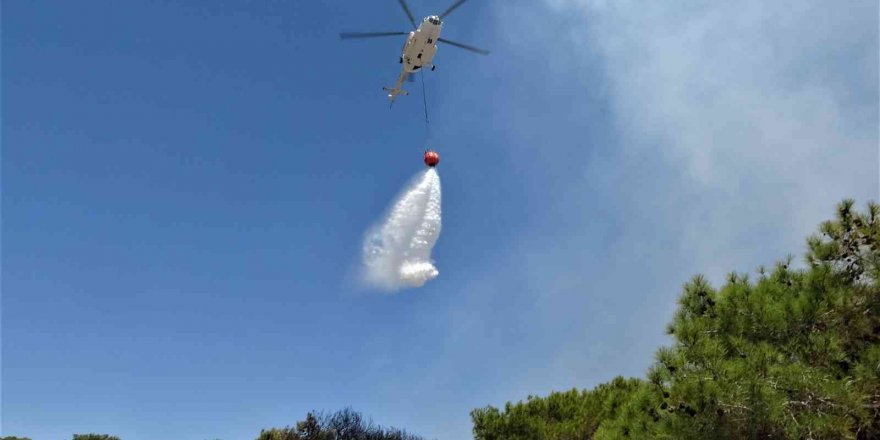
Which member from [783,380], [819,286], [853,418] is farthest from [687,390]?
[819,286]

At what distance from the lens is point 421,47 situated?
24.4 metres

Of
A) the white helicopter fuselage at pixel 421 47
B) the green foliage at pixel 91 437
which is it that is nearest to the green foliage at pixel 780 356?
the white helicopter fuselage at pixel 421 47

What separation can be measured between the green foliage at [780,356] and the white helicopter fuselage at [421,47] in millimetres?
15794

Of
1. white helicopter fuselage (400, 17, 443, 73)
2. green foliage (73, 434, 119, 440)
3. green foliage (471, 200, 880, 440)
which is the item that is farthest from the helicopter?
green foliage (73, 434, 119, 440)

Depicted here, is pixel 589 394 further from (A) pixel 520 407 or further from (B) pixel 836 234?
(B) pixel 836 234

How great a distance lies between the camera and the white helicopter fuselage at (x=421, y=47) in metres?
24.0

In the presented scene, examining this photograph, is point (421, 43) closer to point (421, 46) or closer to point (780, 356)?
point (421, 46)

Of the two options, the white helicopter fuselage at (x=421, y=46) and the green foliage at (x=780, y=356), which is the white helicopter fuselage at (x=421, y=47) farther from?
→ the green foliage at (x=780, y=356)

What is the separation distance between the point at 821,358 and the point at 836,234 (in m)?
2.68

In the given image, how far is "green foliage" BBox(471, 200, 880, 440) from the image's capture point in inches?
353

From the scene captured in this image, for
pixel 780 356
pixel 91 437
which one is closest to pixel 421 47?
pixel 780 356

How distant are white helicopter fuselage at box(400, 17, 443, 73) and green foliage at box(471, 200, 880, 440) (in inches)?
622

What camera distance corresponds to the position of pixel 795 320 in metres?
10.2

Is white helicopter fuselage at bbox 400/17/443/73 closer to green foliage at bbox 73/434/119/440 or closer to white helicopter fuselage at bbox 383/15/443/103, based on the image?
white helicopter fuselage at bbox 383/15/443/103
